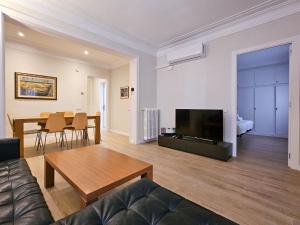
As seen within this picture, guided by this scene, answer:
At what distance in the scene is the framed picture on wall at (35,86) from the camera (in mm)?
4148

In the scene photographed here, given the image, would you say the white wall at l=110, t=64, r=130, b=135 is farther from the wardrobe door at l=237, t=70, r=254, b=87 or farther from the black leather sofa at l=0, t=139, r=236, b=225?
the wardrobe door at l=237, t=70, r=254, b=87

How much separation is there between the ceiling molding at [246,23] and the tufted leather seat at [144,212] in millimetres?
3278

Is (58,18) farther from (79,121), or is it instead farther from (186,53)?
(186,53)

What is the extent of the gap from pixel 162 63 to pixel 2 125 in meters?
3.67

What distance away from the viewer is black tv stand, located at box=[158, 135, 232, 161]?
2.81m

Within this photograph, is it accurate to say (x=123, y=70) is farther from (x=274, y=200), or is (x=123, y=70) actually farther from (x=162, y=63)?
(x=274, y=200)

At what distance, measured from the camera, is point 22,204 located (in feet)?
3.07

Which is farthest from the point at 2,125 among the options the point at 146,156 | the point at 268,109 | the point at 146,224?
the point at 268,109

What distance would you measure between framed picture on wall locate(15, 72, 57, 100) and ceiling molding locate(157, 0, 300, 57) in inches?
151

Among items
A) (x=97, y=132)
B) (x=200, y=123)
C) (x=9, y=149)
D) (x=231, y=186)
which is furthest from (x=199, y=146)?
(x=9, y=149)

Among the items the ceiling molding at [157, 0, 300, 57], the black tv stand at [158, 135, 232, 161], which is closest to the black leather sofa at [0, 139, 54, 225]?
the black tv stand at [158, 135, 232, 161]

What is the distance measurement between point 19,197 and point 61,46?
4.23 m

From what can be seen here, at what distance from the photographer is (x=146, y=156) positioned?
10.1 ft

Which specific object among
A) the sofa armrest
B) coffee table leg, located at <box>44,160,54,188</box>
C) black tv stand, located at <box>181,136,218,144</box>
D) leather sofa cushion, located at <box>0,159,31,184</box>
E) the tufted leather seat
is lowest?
coffee table leg, located at <box>44,160,54,188</box>
